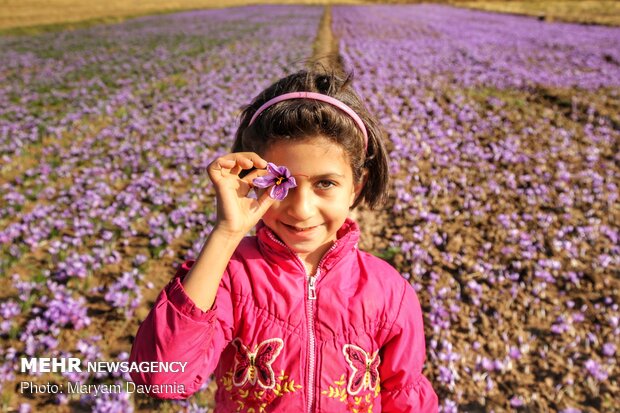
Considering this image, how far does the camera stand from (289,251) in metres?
2.21

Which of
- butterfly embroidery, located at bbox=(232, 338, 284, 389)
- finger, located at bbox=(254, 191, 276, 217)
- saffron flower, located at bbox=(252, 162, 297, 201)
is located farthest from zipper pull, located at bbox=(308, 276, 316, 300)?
saffron flower, located at bbox=(252, 162, 297, 201)

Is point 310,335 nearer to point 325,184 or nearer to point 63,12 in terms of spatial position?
point 325,184

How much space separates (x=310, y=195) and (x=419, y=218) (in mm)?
4979

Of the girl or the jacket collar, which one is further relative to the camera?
the jacket collar

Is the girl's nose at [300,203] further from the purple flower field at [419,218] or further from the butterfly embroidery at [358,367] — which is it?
the purple flower field at [419,218]

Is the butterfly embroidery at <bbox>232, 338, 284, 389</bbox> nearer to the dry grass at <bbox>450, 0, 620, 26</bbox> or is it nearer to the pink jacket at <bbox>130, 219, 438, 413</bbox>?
the pink jacket at <bbox>130, 219, 438, 413</bbox>

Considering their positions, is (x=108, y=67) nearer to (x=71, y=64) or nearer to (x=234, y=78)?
(x=71, y=64)

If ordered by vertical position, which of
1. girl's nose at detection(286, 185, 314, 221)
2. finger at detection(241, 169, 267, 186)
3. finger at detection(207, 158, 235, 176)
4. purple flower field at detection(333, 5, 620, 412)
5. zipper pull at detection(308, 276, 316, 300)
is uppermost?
finger at detection(207, 158, 235, 176)

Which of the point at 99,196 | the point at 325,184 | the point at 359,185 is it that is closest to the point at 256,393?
the point at 325,184

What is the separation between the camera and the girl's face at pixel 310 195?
6.62 feet

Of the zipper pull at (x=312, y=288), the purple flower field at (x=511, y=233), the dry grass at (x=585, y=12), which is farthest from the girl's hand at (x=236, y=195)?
the dry grass at (x=585, y=12)

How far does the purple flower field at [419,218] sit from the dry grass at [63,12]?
27.5m

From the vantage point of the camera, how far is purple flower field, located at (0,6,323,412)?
430 centimetres

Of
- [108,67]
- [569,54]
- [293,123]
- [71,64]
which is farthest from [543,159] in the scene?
[71,64]
